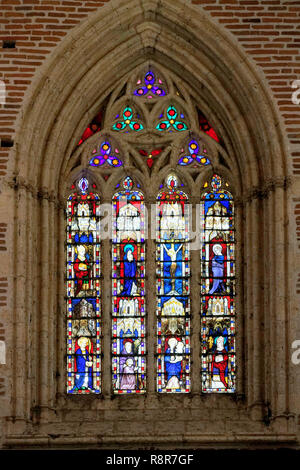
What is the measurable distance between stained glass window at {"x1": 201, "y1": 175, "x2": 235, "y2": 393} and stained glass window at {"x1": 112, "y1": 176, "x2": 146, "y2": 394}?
0.86 meters

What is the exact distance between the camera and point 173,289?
22484 millimetres

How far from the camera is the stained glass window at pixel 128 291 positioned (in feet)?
73.2

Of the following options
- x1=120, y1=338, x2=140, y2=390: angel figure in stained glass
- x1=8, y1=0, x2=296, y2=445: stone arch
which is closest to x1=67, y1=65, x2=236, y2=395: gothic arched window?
x1=120, y1=338, x2=140, y2=390: angel figure in stained glass

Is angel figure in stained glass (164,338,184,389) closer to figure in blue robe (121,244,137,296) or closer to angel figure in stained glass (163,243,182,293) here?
angel figure in stained glass (163,243,182,293)

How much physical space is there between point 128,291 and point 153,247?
2.34 ft

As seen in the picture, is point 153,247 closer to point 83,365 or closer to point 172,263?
point 172,263

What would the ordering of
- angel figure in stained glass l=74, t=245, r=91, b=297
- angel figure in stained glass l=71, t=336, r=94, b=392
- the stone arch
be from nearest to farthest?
the stone arch → angel figure in stained glass l=71, t=336, r=94, b=392 → angel figure in stained glass l=74, t=245, r=91, b=297

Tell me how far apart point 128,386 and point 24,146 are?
11.7 ft

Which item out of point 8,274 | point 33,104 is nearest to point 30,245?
point 8,274

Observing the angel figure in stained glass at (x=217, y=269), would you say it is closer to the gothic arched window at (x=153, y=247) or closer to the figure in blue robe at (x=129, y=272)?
the gothic arched window at (x=153, y=247)

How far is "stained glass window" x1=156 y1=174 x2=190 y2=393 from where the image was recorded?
73.2ft

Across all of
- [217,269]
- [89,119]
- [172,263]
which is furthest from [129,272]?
[89,119]

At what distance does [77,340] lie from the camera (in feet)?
73.4

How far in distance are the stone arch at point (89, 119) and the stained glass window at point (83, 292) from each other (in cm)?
21
